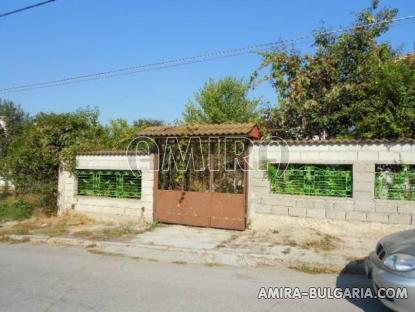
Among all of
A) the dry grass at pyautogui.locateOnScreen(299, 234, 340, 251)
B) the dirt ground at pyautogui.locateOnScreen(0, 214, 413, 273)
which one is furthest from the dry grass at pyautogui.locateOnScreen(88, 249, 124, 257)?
the dry grass at pyautogui.locateOnScreen(299, 234, 340, 251)

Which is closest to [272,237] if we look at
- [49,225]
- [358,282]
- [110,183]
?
[358,282]

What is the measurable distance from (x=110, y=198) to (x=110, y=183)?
434 millimetres

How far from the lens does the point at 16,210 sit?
1314 cm

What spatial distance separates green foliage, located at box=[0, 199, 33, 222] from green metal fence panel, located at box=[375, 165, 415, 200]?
9.95m


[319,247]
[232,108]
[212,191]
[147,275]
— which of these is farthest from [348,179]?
[232,108]

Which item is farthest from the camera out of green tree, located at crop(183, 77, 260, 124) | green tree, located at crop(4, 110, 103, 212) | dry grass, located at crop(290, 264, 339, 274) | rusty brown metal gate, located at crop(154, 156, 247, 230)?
green tree, located at crop(183, 77, 260, 124)

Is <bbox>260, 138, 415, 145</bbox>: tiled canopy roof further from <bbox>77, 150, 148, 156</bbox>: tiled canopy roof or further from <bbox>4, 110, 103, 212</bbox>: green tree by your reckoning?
<bbox>4, 110, 103, 212</bbox>: green tree

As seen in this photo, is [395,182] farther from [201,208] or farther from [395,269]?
[395,269]

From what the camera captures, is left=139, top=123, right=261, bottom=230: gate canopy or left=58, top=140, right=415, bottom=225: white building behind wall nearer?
left=58, top=140, right=415, bottom=225: white building behind wall

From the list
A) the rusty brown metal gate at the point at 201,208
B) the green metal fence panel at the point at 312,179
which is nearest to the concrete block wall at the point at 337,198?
the green metal fence panel at the point at 312,179

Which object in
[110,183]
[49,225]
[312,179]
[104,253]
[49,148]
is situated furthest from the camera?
[49,148]

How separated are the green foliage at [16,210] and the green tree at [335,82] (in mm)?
8041

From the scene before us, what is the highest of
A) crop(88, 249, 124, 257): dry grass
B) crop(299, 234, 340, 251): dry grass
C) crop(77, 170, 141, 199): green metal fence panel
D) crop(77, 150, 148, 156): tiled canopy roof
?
crop(77, 150, 148, 156): tiled canopy roof

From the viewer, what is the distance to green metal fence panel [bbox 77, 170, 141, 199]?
1109 cm
